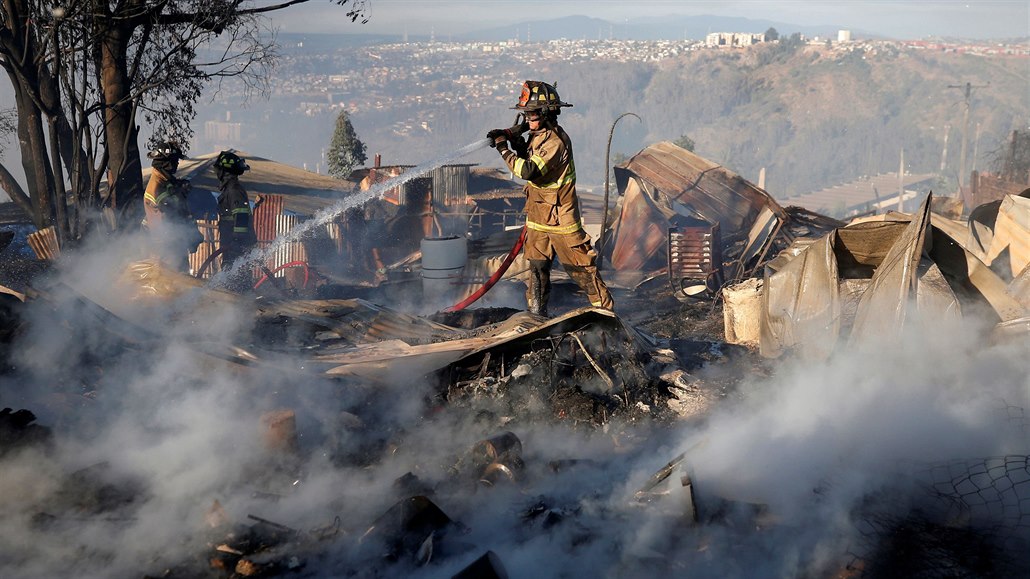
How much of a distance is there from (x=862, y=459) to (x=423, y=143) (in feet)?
332

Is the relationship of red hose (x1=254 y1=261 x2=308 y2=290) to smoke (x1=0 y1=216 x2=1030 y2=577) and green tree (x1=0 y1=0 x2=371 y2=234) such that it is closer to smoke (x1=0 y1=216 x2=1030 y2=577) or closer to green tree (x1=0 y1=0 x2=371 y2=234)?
green tree (x1=0 y1=0 x2=371 y2=234)

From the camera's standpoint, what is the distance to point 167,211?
8.95 m

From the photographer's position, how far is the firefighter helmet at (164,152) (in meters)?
9.02

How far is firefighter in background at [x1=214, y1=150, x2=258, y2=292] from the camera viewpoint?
880cm

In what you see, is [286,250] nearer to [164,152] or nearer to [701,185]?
[164,152]

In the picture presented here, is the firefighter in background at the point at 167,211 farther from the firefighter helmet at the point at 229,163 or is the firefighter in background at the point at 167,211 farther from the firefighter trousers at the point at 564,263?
the firefighter trousers at the point at 564,263

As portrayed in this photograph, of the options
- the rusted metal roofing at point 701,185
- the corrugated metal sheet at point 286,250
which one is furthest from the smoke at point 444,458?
the rusted metal roofing at point 701,185

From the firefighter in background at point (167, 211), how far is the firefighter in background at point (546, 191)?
14.5ft

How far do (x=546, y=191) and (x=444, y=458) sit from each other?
8.00 feet

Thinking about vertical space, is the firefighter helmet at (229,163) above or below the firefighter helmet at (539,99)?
below

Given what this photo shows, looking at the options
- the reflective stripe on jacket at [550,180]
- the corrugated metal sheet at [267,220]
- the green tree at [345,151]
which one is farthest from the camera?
the green tree at [345,151]

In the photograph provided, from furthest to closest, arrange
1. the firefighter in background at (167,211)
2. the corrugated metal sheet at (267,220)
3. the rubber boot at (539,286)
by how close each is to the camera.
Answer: the corrugated metal sheet at (267,220) < the firefighter in background at (167,211) < the rubber boot at (539,286)

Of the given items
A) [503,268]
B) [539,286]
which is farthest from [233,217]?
[539,286]

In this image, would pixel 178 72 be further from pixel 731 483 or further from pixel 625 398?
pixel 731 483
